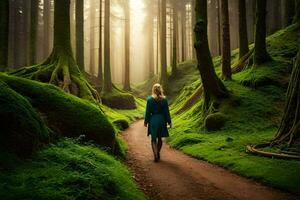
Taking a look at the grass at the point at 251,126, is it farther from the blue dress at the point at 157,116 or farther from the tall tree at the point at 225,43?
the blue dress at the point at 157,116

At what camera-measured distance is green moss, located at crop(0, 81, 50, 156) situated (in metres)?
5.35

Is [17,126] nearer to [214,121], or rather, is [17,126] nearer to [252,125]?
[214,121]

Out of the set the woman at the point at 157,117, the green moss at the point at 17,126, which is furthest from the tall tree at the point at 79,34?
the green moss at the point at 17,126

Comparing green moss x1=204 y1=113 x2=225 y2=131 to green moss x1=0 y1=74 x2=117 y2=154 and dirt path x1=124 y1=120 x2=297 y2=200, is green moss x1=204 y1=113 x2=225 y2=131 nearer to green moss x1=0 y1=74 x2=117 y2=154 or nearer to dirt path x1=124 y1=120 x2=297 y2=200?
dirt path x1=124 y1=120 x2=297 y2=200

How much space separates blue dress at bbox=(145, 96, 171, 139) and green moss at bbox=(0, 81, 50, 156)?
4.15m

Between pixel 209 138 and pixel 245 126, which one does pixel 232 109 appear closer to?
pixel 245 126

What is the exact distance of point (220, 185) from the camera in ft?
23.3

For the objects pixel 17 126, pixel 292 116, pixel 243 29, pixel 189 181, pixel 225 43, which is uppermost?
pixel 243 29

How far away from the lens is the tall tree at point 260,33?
16.5 meters

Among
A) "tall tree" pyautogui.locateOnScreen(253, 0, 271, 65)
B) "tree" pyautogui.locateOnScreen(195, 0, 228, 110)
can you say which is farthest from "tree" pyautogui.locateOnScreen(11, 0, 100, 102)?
"tall tree" pyautogui.locateOnScreen(253, 0, 271, 65)

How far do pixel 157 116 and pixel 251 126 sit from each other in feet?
16.3

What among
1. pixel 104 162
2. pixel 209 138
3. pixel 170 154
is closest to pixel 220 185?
pixel 104 162

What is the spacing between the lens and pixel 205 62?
47.6 ft

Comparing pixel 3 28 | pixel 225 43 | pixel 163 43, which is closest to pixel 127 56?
pixel 163 43
